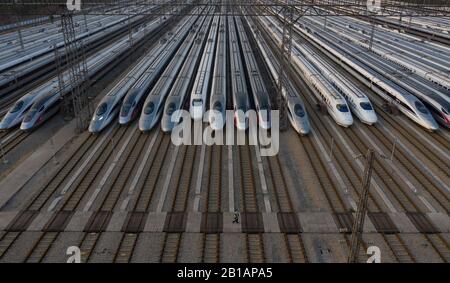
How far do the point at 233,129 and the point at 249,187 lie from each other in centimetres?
995

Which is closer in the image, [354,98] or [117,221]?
[117,221]

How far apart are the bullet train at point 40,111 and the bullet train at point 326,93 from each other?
28.9 meters

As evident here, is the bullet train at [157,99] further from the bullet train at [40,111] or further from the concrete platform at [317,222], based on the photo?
the concrete platform at [317,222]

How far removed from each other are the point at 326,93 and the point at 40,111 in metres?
29.6

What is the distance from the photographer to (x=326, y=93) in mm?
39406

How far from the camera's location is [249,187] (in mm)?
26578

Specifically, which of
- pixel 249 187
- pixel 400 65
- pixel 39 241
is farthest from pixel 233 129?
pixel 400 65

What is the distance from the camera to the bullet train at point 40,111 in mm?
34844

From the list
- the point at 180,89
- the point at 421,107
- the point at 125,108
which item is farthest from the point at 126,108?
the point at 421,107

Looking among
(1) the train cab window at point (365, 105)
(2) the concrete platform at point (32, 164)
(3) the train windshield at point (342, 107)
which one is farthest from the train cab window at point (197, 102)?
(1) the train cab window at point (365, 105)

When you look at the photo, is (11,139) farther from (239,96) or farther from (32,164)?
(239,96)

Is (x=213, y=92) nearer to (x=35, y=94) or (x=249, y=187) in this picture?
(x=249, y=187)

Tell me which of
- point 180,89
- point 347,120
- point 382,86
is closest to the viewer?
point 347,120

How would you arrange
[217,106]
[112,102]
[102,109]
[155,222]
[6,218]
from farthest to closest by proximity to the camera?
[112,102] → [217,106] → [102,109] → [6,218] → [155,222]
